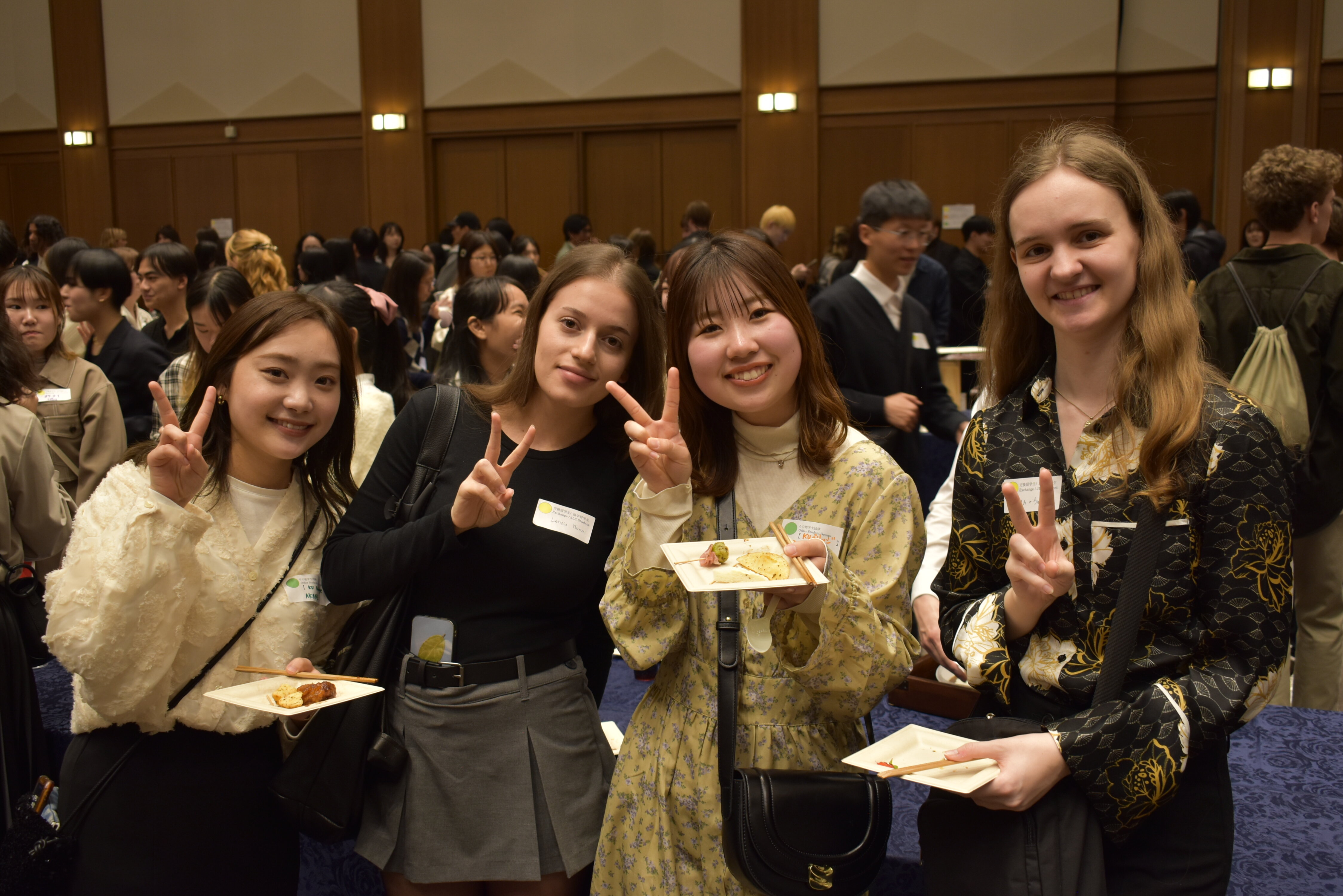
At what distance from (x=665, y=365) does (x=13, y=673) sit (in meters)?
1.79

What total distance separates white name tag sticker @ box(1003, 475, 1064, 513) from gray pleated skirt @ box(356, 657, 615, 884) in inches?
36.7

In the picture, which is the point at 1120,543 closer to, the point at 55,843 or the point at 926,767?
the point at 926,767

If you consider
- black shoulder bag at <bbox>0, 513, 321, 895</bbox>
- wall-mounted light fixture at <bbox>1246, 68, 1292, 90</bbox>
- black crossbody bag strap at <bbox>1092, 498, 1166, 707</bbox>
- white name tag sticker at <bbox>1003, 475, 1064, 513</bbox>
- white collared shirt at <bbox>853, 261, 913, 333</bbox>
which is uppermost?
wall-mounted light fixture at <bbox>1246, 68, 1292, 90</bbox>

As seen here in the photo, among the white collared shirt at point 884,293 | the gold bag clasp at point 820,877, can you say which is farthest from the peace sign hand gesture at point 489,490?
the white collared shirt at point 884,293

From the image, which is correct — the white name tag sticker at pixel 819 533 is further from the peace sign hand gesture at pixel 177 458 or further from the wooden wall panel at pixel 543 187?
the wooden wall panel at pixel 543 187

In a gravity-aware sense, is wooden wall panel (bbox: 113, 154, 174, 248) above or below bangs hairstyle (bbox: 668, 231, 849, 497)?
above

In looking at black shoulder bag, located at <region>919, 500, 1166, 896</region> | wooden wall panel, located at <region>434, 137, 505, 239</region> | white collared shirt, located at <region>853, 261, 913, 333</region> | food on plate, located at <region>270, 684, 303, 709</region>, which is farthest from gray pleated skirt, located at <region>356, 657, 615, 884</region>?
wooden wall panel, located at <region>434, 137, 505, 239</region>

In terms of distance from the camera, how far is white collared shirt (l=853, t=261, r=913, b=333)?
3.82 meters

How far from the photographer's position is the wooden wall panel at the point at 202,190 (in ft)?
42.0

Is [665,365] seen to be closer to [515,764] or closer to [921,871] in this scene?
[515,764]

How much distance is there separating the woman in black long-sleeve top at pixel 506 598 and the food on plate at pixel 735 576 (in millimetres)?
468

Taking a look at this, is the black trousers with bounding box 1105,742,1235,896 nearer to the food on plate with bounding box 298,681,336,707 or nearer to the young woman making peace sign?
the food on plate with bounding box 298,681,336,707

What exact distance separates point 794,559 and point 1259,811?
1636 mm

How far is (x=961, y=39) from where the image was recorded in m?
10.2
